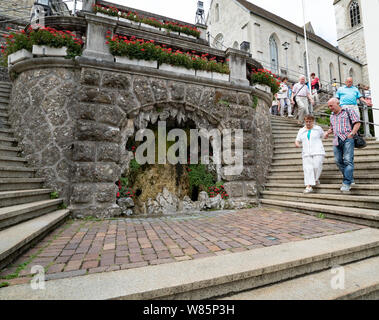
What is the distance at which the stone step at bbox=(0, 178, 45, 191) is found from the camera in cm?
351

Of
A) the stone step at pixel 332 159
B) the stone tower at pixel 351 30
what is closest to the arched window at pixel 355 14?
the stone tower at pixel 351 30

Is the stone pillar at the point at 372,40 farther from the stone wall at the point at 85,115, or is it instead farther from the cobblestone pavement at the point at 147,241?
the stone wall at the point at 85,115

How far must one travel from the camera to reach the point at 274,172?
651 centimetres

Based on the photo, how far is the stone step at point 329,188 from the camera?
4.02 metres

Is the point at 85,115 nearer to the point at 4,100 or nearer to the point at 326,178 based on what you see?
the point at 4,100

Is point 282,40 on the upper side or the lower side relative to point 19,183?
upper

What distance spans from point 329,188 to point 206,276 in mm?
4279

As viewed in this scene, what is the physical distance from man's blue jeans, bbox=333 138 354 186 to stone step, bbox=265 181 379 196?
0.20 metres

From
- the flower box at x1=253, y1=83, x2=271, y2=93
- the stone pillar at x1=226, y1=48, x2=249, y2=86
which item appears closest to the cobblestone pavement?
the stone pillar at x1=226, y1=48, x2=249, y2=86

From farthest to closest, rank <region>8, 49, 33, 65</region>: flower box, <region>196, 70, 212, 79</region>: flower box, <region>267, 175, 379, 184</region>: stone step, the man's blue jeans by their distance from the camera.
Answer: <region>196, 70, 212, 79</region>: flower box → <region>8, 49, 33, 65</region>: flower box → <region>267, 175, 379, 184</region>: stone step → the man's blue jeans

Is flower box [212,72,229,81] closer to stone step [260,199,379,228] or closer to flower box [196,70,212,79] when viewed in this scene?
flower box [196,70,212,79]

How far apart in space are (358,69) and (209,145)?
36.7 meters

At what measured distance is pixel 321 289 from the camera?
1.86 m

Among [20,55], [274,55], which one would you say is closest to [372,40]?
[20,55]
